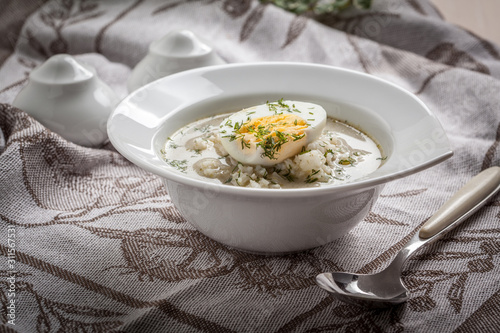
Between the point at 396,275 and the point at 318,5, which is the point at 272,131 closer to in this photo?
the point at 396,275

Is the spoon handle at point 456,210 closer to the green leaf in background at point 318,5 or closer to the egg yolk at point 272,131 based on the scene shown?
the egg yolk at point 272,131

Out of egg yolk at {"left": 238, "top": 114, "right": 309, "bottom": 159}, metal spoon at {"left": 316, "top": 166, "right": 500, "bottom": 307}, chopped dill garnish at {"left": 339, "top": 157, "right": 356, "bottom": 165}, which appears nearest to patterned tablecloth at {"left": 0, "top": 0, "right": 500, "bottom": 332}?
metal spoon at {"left": 316, "top": 166, "right": 500, "bottom": 307}

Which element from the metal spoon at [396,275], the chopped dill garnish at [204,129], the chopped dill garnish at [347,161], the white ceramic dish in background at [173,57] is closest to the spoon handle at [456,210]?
the metal spoon at [396,275]

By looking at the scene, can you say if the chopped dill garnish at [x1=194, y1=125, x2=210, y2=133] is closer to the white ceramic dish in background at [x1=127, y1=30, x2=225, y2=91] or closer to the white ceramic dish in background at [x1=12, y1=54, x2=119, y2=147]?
the white ceramic dish in background at [x1=12, y1=54, x2=119, y2=147]

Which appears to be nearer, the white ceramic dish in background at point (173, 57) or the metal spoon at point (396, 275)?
the metal spoon at point (396, 275)

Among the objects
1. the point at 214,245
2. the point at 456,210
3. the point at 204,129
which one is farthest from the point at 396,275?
the point at 204,129

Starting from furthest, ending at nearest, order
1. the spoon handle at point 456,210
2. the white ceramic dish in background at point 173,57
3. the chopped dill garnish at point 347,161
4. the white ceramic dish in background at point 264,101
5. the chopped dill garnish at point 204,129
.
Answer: the white ceramic dish in background at point 173,57
the chopped dill garnish at point 204,129
the chopped dill garnish at point 347,161
the spoon handle at point 456,210
the white ceramic dish in background at point 264,101
